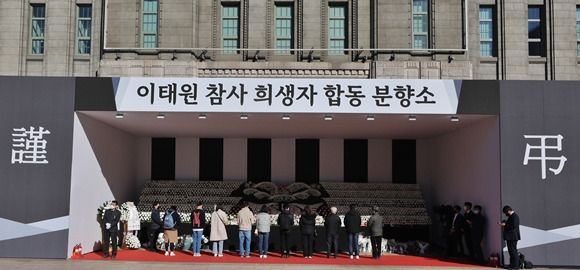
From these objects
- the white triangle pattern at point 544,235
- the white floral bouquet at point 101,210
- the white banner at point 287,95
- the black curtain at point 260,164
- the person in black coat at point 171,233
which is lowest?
the person in black coat at point 171,233

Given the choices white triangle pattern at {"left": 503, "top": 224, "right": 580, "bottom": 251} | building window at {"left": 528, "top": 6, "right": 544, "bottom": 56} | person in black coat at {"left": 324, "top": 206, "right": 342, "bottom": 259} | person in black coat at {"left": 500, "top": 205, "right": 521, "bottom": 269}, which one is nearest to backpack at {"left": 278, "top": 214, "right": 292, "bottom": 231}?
person in black coat at {"left": 324, "top": 206, "right": 342, "bottom": 259}

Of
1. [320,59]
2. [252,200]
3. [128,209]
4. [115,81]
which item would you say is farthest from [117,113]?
[320,59]

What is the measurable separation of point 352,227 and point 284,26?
987 cm

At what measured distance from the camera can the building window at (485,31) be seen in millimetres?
21844

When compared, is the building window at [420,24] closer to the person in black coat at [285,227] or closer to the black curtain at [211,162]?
the black curtain at [211,162]

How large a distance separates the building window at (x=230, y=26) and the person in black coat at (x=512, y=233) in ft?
40.9

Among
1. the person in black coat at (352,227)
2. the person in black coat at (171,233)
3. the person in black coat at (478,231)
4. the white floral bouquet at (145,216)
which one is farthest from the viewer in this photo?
the white floral bouquet at (145,216)

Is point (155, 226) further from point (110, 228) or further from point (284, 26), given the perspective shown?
point (284, 26)

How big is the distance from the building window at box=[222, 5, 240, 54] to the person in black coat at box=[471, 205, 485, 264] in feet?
37.8

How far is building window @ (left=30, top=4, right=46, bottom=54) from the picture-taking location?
22172 mm

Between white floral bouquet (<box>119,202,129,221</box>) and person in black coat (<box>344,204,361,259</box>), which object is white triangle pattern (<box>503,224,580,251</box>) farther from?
white floral bouquet (<box>119,202,129,221</box>)

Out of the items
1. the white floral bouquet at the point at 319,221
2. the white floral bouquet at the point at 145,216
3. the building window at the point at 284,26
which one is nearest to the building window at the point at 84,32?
the building window at the point at 284,26

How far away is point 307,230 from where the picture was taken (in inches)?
567

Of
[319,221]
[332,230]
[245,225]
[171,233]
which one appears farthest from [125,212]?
[332,230]
